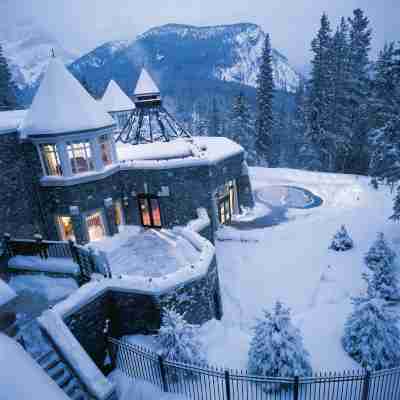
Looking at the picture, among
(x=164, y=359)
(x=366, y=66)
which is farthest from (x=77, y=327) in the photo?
(x=366, y=66)

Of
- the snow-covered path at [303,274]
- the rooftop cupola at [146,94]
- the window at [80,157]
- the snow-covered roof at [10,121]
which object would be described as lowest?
the snow-covered path at [303,274]

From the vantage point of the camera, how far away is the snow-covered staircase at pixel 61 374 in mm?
7953

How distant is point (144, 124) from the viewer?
23312 millimetres

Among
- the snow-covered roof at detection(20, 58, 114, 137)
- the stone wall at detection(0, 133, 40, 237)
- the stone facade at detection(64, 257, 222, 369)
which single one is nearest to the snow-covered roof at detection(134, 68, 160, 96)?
the snow-covered roof at detection(20, 58, 114, 137)

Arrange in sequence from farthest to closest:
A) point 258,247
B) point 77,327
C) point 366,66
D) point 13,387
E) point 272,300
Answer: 1. point 366,66
2. point 258,247
3. point 272,300
4. point 77,327
5. point 13,387

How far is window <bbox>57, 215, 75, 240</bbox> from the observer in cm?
1660

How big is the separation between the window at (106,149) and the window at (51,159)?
2397 mm

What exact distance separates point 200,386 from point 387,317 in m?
6.07

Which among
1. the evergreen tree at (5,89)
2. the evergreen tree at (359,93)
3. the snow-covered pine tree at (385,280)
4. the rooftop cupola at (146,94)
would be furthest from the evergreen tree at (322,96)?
the evergreen tree at (5,89)

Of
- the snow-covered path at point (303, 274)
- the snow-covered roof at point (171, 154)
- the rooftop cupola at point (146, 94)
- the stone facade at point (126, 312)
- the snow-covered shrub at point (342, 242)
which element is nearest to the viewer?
the stone facade at point (126, 312)

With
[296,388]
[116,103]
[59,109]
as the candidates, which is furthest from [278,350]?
[116,103]

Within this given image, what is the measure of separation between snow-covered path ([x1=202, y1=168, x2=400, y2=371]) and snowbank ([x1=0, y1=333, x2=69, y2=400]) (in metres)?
5.42

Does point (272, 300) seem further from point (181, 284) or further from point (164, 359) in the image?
point (164, 359)

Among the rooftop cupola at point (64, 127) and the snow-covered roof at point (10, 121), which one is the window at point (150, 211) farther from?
the snow-covered roof at point (10, 121)
